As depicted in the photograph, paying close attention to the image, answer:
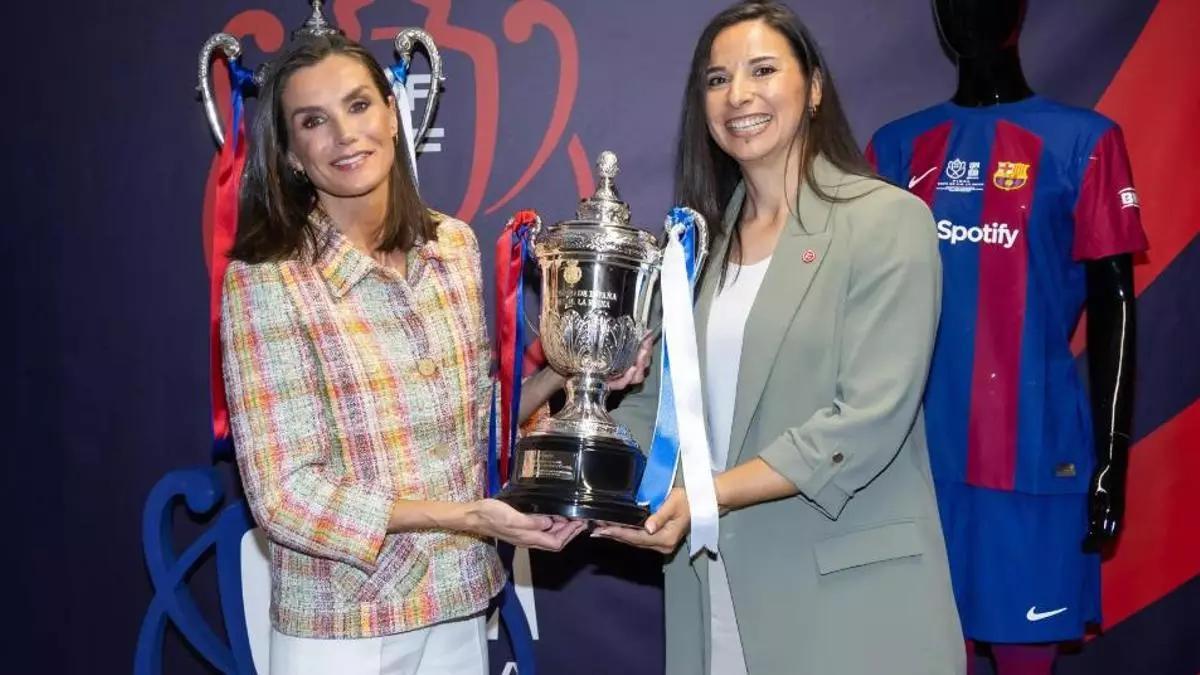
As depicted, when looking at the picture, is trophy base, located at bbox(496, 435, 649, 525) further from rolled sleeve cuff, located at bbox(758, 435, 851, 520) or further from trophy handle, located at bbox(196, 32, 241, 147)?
trophy handle, located at bbox(196, 32, 241, 147)

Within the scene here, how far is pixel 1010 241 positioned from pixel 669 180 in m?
0.77

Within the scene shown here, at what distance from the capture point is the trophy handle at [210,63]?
8.34ft

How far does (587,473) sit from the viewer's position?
1701 mm

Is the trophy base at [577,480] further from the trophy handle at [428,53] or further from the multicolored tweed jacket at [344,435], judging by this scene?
the trophy handle at [428,53]

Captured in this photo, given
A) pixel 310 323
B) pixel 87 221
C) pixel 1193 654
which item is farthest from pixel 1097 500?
pixel 87 221

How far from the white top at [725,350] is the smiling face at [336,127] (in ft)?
1.80

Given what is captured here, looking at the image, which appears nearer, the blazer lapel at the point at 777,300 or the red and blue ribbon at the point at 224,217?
the blazer lapel at the point at 777,300

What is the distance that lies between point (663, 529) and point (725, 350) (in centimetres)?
28

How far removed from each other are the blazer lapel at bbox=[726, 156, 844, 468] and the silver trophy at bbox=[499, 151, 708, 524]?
5.2 inches

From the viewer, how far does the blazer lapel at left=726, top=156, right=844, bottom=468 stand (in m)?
1.73

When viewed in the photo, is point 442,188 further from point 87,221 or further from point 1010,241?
point 1010,241

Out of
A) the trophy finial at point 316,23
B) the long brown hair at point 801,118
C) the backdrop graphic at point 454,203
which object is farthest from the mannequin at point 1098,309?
the trophy finial at point 316,23

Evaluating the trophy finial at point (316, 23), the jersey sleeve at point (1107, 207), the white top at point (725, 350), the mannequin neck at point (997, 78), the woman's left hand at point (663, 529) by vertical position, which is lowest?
the woman's left hand at point (663, 529)

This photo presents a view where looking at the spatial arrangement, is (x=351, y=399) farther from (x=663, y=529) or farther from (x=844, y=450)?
(x=844, y=450)
